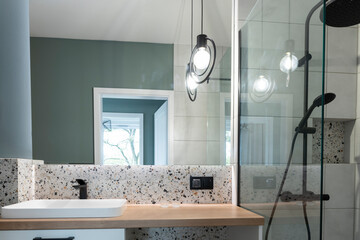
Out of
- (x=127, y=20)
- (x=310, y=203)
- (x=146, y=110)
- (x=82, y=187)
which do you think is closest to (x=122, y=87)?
(x=146, y=110)

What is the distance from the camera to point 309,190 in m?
0.88

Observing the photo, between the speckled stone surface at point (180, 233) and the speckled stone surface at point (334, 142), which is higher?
the speckled stone surface at point (334, 142)

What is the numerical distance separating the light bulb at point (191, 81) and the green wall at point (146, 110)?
0.23 m

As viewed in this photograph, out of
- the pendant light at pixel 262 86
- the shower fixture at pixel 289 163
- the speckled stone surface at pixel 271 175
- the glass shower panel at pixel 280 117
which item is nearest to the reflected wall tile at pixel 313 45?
the glass shower panel at pixel 280 117

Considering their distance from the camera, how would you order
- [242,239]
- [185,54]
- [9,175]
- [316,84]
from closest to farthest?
[316,84] → [9,175] → [242,239] → [185,54]

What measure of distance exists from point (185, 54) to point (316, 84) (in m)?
0.96

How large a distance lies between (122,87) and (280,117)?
97 centimetres

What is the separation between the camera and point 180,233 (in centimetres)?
168

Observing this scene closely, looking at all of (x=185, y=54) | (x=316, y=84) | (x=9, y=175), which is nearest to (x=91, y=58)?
(x=185, y=54)

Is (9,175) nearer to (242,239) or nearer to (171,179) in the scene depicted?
(171,179)

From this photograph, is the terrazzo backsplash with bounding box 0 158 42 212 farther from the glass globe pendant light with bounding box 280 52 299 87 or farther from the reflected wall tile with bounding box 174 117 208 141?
the glass globe pendant light with bounding box 280 52 299 87

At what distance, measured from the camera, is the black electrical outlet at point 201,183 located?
161 cm

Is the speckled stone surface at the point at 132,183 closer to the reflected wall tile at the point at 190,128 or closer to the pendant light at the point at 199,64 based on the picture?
the reflected wall tile at the point at 190,128

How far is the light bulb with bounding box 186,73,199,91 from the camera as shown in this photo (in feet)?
5.46
